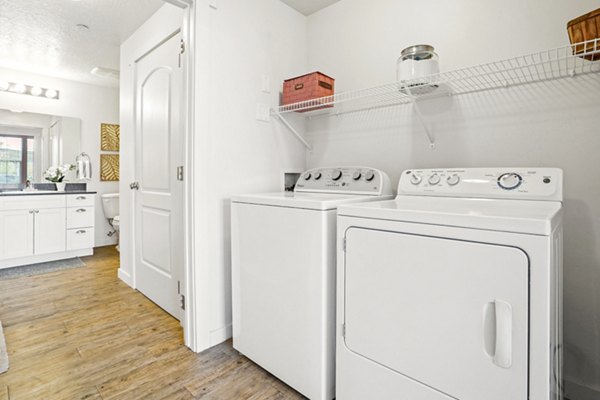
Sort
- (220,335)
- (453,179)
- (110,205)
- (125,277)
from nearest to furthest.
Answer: (453,179)
(220,335)
(125,277)
(110,205)

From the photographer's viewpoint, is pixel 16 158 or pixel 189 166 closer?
pixel 189 166

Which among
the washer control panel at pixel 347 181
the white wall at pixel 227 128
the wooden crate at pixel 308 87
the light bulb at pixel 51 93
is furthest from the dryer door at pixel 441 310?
the light bulb at pixel 51 93

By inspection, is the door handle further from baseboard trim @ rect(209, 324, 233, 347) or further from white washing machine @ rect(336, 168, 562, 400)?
baseboard trim @ rect(209, 324, 233, 347)

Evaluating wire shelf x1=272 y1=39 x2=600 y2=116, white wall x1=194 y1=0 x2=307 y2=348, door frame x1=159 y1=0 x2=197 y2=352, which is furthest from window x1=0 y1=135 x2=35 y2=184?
wire shelf x1=272 y1=39 x2=600 y2=116

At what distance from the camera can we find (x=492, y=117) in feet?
5.06

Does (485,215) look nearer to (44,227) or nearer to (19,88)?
(44,227)

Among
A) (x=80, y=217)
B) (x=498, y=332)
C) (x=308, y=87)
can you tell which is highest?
(x=308, y=87)

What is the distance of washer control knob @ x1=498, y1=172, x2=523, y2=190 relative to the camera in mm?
1281

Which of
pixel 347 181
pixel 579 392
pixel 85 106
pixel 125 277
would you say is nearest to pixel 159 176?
pixel 125 277

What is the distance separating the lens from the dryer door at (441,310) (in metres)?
0.84

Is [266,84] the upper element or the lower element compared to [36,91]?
lower

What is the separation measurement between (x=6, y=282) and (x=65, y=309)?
45.0 inches

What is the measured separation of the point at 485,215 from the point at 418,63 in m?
0.93

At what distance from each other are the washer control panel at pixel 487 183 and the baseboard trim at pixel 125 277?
249 centimetres
